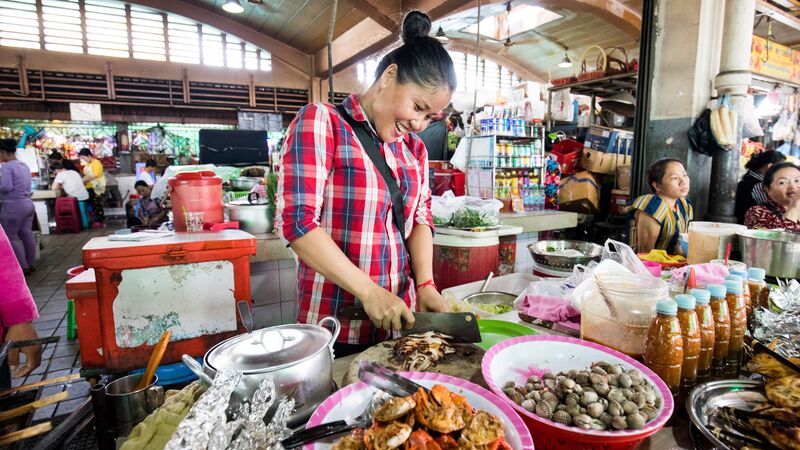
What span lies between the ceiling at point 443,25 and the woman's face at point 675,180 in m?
4.37

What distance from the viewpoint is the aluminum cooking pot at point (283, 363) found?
0.80 m

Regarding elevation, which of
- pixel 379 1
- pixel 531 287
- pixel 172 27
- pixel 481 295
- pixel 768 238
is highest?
pixel 172 27

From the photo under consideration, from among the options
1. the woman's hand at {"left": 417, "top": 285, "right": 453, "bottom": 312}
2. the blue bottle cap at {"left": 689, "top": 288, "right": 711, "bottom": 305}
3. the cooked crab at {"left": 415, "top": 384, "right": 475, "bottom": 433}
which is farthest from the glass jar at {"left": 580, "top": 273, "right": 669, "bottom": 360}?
the cooked crab at {"left": 415, "top": 384, "right": 475, "bottom": 433}

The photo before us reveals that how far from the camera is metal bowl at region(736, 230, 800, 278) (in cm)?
167

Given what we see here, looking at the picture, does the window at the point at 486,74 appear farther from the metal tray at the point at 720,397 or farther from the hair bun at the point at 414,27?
the metal tray at the point at 720,397

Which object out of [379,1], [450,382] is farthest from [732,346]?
[379,1]

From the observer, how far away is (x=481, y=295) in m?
2.15

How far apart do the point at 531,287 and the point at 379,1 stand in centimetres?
679

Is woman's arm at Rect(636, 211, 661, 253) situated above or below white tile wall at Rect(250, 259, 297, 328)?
above

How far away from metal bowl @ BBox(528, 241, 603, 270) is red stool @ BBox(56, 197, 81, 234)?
10.7 metres

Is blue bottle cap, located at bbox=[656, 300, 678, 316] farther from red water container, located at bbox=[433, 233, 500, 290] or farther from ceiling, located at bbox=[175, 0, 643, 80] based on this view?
ceiling, located at bbox=[175, 0, 643, 80]

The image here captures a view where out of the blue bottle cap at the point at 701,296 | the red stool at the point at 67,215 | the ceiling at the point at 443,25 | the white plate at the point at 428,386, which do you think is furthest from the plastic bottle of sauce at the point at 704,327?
the red stool at the point at 67,215

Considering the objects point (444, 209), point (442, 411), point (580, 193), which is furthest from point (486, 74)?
point (442, 411)

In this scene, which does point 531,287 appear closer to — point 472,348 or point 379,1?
point 472,348
